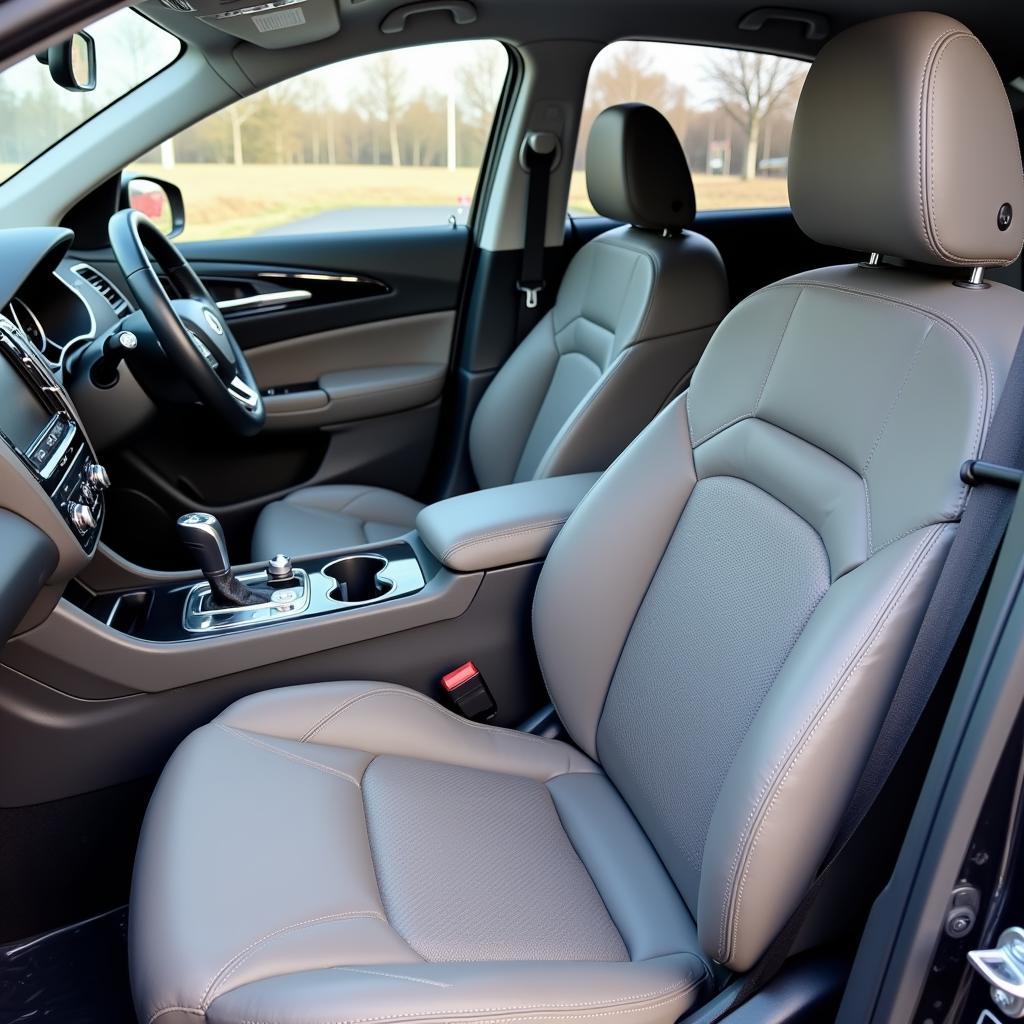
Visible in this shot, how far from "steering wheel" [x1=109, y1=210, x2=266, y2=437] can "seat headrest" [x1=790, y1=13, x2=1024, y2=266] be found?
114 centimetres

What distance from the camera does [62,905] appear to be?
1597 mm

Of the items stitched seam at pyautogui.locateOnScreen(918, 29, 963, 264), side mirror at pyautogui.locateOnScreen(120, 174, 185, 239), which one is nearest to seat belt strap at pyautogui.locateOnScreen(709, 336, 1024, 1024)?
stitched seam at pyautogui.locateOnScreen(918, 29, 963, 264)

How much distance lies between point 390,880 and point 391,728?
300 mm

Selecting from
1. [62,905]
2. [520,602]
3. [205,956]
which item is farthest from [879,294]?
[62,905]

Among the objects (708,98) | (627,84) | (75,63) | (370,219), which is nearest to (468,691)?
(75,63)

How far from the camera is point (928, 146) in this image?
105 cm

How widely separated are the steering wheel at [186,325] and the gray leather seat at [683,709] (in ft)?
2.11

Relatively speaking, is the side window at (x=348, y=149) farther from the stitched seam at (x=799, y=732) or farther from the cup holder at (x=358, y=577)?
the stitched seam at (x=799, y=732)

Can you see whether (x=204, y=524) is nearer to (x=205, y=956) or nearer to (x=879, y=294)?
(x=205, y=956)

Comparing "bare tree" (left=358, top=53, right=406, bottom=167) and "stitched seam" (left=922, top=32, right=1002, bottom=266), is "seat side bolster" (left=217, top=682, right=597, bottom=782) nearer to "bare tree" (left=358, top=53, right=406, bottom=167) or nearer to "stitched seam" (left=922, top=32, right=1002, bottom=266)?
"stitched seam" (left=922, top=32, right=1002, bottom=266)

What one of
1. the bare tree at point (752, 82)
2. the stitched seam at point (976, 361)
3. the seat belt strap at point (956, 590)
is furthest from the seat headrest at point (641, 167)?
the seat belt strap at point (956, 590)

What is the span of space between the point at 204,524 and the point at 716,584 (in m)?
0.82

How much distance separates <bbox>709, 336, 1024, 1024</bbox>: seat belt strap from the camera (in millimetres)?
974

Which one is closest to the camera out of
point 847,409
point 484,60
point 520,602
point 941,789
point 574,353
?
point 941,789
